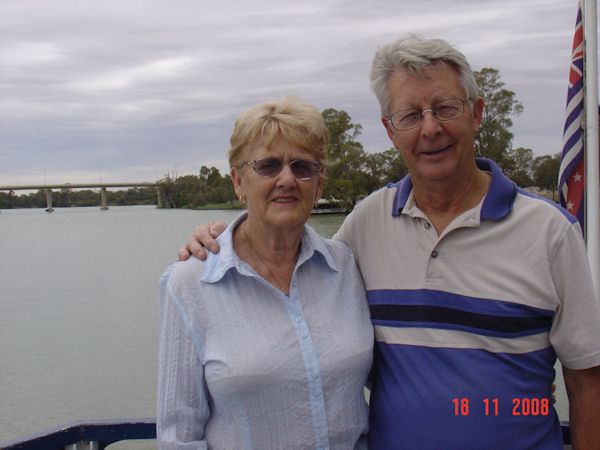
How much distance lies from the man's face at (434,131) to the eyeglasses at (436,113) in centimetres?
1

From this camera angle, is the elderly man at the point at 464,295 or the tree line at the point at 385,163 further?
the tree line at the point at 385,163

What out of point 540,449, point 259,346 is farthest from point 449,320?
point 259,346

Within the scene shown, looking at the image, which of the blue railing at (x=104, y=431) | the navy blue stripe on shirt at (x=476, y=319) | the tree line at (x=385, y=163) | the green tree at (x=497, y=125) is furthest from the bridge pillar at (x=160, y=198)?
the navy blue stripe on shirt at (x=476, y=319)

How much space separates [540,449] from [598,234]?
351cm

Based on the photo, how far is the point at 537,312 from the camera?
214cm

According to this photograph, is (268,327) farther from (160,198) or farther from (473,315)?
(160,198)

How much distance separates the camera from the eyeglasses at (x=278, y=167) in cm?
221

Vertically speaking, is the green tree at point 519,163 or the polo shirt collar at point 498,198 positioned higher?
the green tree at point 519,163

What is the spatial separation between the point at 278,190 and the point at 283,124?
26 centimetres

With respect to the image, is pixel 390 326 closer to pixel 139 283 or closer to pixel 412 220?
pixel 412 220

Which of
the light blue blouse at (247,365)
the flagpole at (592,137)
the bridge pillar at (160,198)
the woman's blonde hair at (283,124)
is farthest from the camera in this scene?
the bridge pillar at (160,198)

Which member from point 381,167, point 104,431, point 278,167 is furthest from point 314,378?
point 381,167

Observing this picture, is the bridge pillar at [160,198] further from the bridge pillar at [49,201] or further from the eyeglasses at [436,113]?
the eyeglasses at [436,113]

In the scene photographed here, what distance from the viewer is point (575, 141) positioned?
17.4 feet
